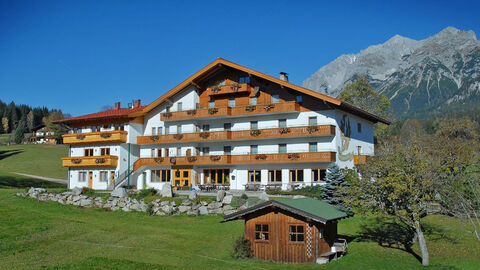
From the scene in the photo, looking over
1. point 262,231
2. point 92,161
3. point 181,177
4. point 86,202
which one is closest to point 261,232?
point 262,231

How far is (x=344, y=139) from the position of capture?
45.5m

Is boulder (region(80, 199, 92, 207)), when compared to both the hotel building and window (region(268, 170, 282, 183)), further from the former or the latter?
window (region(268, 170, 282, 183))

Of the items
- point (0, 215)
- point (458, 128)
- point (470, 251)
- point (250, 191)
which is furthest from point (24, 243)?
point (458, 128)

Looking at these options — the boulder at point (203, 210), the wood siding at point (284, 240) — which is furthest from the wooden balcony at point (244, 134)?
the wood siding at point (284, 240)

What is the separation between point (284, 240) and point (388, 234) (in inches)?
367

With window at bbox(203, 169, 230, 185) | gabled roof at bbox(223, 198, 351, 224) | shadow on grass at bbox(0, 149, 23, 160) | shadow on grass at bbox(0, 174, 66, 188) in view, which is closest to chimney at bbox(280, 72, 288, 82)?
window at bbox(203, 169, 230, 185)

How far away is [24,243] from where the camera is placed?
27.0 meters

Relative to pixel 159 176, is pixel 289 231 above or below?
below

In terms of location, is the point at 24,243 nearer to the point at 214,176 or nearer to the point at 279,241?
the point at 279,241

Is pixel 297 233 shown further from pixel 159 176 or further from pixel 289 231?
pixel 159 176

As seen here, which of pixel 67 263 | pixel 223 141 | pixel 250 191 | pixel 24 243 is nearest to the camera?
pixel 67 263

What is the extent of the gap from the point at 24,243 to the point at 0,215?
32.4 feet

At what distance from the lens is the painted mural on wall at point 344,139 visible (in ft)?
147

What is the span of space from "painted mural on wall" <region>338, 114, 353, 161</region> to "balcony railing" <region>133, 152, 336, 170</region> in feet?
7.77
